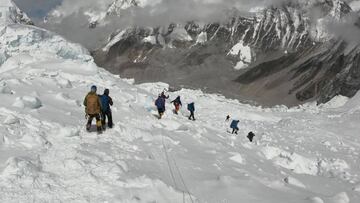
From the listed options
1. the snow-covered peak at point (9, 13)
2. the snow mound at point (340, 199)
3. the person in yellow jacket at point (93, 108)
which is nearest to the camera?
the snow mound at point (340, 199)

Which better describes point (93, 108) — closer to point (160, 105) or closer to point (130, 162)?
point (130, 162)

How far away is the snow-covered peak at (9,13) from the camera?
54.4 m

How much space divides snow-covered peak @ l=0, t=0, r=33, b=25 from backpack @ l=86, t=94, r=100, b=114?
39.2m

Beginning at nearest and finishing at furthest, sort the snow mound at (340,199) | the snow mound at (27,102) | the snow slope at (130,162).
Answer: the snow slope at (130,162)
the snow mound at (340,199)
the snow mound at (27,102)

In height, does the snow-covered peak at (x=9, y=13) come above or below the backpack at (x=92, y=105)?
above

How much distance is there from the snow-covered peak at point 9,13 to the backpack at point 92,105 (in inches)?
1542

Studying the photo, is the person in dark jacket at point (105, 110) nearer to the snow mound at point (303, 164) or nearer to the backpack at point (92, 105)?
the backpack at point (92, 105)

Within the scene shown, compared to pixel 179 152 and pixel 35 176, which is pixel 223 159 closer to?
pixel 179 152

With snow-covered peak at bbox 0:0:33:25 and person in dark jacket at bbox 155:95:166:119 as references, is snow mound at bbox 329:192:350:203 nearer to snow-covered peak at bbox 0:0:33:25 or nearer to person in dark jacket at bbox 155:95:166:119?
person in dark jacket at bbox 155:95:166:119

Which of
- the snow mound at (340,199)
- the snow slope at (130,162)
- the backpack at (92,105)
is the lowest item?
the snow mound at (340,199)

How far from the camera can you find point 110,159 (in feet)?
40.7

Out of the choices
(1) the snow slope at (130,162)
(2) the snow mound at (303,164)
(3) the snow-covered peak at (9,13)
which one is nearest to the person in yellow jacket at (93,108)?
(1) the snow slope at (130,162)

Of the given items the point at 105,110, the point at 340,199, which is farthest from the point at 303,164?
the point at 105,110

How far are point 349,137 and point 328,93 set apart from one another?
10210cm
